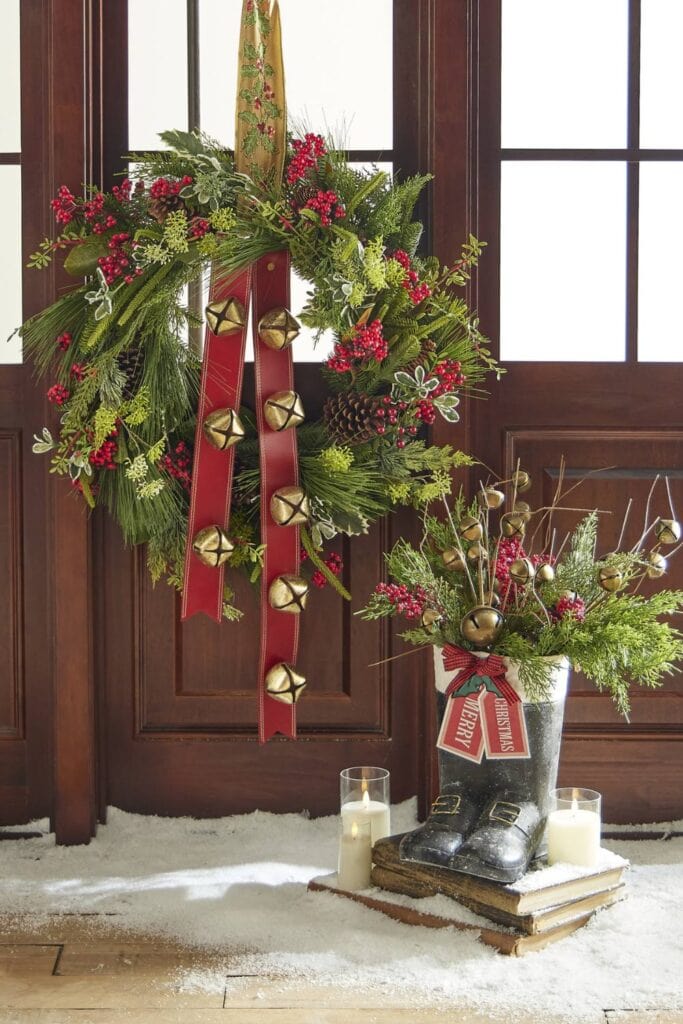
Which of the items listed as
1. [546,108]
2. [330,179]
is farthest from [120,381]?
[546,108]

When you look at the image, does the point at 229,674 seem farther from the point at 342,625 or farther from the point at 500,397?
the point at 500,397

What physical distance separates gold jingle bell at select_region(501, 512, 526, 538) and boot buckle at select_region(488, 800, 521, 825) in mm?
475

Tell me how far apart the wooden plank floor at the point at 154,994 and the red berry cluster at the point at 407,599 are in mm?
619

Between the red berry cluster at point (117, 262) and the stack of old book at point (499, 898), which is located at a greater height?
the red berry cluster at point (117, 262)

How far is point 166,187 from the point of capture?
194cm

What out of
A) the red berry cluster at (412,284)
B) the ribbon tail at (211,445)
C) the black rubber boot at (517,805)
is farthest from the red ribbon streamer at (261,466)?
the black rubber boot at (517,805)

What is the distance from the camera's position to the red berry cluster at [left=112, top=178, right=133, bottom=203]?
202cm

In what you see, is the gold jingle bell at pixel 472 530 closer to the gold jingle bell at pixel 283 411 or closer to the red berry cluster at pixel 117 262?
the gold jingle bell at pixel 283 411

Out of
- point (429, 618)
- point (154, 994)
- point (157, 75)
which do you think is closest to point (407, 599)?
point (429, 618)

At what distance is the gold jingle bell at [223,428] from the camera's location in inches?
76.9

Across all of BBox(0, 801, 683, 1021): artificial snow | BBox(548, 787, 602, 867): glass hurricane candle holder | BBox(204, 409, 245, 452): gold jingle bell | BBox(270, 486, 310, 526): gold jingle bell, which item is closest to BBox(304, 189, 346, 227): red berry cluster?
BBox(204, 409, 245, 452): gold jingle bell

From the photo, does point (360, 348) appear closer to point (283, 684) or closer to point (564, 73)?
point (283, 684)

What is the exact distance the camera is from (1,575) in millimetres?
2254

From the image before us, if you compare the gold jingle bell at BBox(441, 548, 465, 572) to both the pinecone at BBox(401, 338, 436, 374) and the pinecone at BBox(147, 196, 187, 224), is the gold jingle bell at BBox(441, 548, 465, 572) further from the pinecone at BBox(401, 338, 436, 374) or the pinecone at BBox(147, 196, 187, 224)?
the pinecone at BBox(147, 196, 187, 224)
